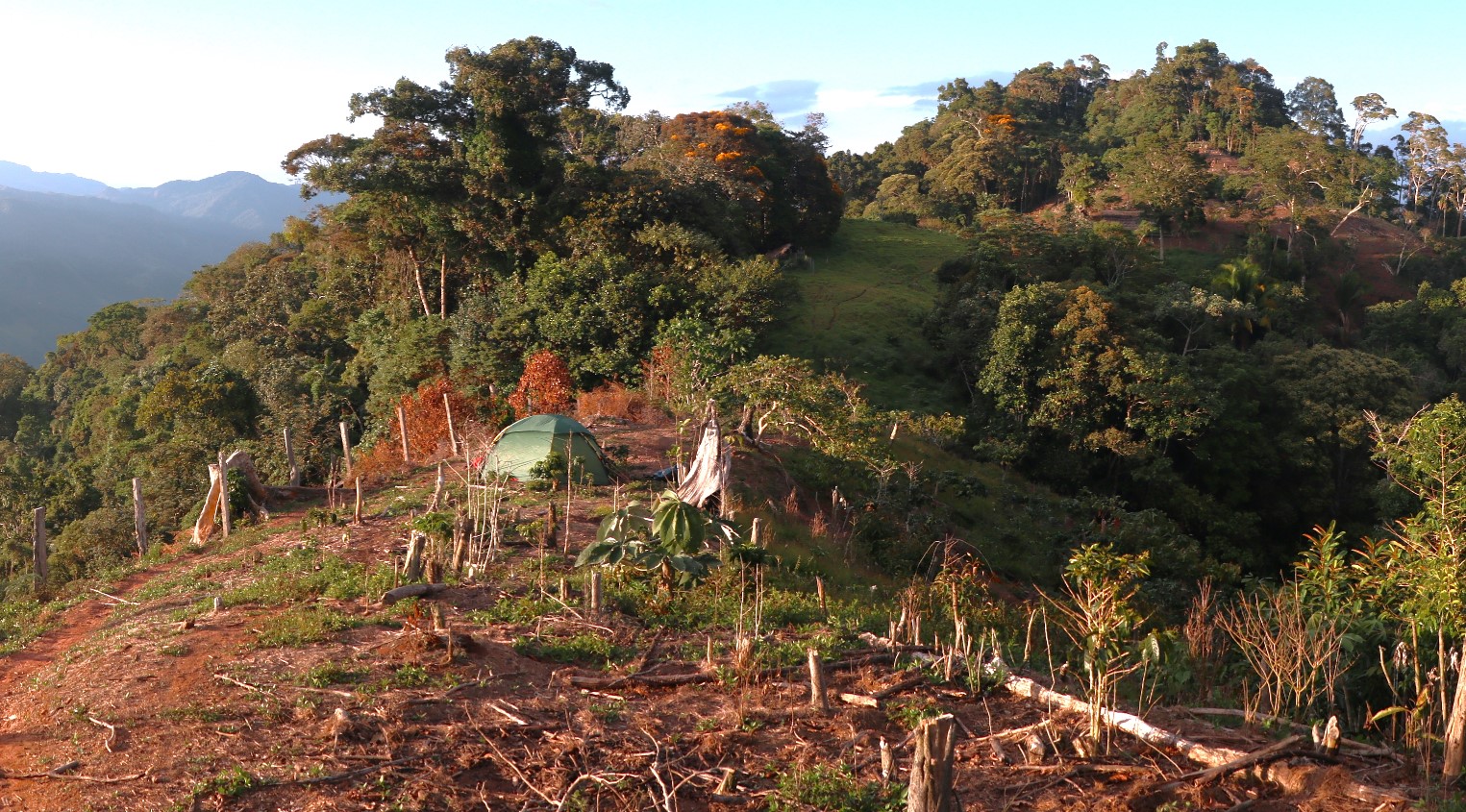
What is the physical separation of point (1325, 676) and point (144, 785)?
252 inches

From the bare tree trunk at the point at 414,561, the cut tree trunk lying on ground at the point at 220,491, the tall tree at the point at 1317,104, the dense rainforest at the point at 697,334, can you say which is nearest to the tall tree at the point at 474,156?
the dense rainforest at the point at 697,334

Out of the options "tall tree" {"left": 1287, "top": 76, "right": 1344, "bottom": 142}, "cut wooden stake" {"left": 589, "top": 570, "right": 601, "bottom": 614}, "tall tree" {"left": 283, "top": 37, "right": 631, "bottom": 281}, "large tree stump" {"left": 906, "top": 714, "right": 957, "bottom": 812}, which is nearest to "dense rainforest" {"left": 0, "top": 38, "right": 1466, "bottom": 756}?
"tall tree" {"left": 283, "top": 37, "right": 631, "bottom": 281}

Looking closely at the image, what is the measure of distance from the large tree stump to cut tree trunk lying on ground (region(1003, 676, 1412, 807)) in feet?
6.36

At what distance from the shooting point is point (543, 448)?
41.3ft

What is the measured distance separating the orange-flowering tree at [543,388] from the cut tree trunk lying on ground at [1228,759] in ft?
43.9

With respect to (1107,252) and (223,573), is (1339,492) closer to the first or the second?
(1107,252)

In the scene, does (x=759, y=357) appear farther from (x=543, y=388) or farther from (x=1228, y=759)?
(x=1228, y=759)

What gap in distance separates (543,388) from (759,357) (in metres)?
6.56

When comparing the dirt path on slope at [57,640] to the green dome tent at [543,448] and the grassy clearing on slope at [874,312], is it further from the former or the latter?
the grassy clearing on slope at [874,312]

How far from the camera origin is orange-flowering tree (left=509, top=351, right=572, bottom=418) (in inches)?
713

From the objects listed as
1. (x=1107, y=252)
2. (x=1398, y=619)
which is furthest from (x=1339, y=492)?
(x=1398, y=619)

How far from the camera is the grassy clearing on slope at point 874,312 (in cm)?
2469

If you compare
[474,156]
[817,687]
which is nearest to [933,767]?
[817,687]

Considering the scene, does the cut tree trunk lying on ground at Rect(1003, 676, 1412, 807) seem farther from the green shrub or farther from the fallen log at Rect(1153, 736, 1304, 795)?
the green shrub
